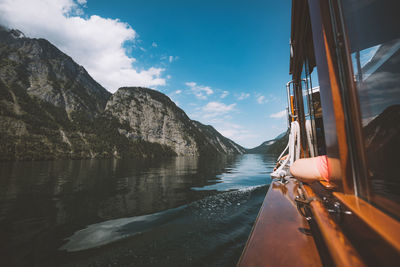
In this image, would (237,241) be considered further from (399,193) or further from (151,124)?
(151,124)

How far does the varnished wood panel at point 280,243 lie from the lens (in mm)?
1248

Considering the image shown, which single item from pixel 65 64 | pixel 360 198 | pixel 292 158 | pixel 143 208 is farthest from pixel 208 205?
pixel 65 64

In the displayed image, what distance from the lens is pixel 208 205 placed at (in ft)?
20.3

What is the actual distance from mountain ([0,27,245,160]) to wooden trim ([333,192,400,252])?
8586 centimetres

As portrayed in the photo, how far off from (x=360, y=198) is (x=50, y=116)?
130119 mm

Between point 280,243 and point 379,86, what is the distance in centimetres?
132

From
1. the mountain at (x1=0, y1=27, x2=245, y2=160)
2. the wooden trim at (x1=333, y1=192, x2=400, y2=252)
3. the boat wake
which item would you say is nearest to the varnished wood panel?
the wooden trim at (x1=333, y1=192, x2=400, y2=252)

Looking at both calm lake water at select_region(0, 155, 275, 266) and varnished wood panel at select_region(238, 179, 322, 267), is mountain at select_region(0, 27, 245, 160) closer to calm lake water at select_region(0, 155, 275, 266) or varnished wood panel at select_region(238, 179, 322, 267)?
calm lake water at select_region(0, 155, 275, 266)

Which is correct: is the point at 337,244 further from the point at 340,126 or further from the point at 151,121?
the point at 151,121

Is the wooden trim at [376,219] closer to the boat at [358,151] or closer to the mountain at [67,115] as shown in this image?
the boat at [358,151]

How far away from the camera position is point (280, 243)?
4.78 ft

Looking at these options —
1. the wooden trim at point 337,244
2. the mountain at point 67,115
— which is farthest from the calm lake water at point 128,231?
the mountain at point 67,115

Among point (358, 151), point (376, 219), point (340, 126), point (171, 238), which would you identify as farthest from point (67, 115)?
point (376, 219)

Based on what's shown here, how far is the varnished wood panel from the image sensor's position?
1.25 metres
